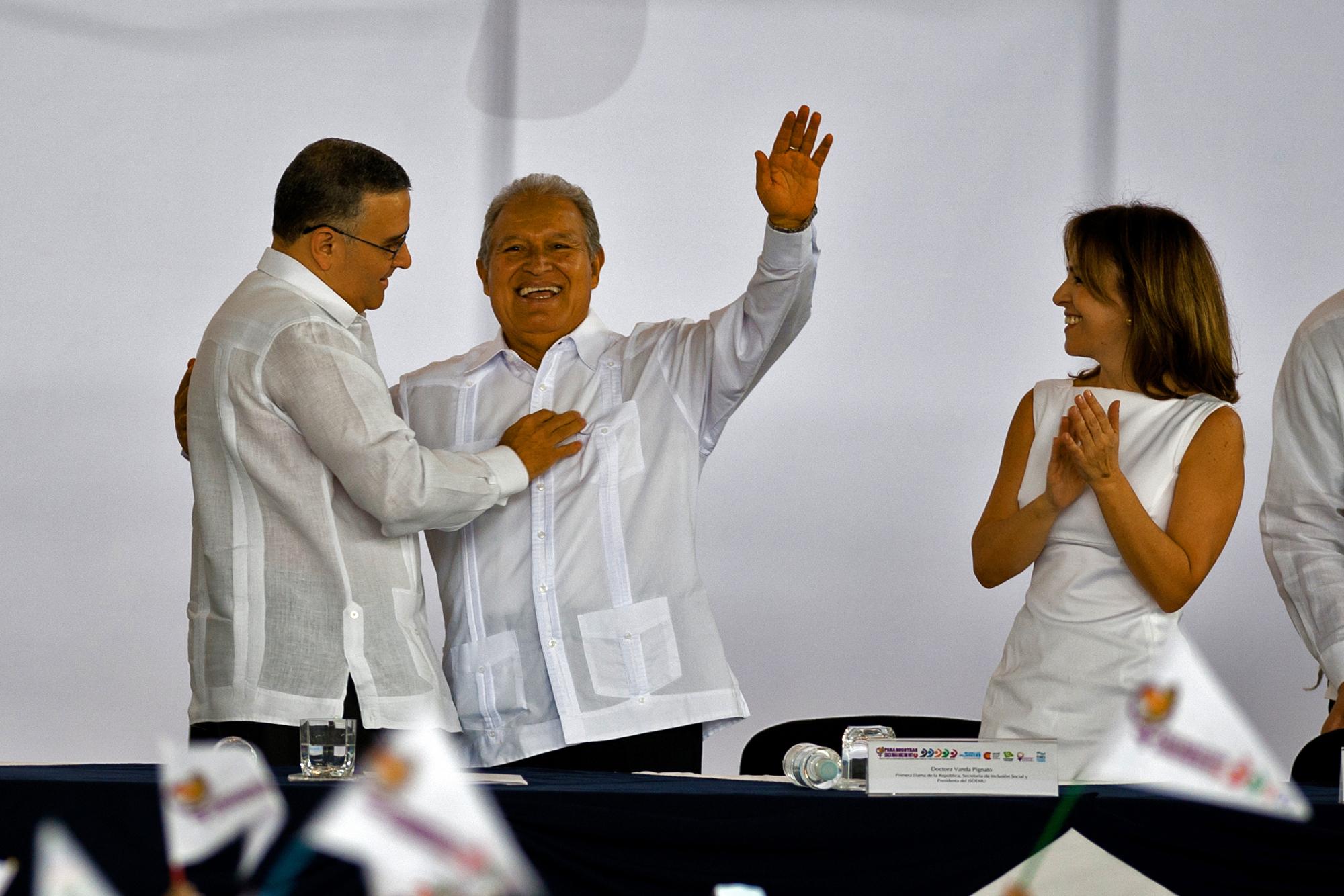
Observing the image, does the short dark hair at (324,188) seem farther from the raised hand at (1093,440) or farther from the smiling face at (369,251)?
the raised hand at (1093,440)

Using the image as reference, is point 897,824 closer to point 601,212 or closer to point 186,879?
point 186,879

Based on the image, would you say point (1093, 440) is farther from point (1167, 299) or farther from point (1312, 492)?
point (1312, 492)

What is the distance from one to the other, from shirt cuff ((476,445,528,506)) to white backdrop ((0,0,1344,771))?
5.11 ft

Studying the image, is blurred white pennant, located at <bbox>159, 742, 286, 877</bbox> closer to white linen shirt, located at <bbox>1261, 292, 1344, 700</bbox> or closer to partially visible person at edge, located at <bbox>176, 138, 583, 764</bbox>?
partially visible person at edge, located at <bbox>176, 138, 583, 764</bbox>

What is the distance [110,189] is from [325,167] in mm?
1723

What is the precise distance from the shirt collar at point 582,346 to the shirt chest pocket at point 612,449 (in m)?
0.12

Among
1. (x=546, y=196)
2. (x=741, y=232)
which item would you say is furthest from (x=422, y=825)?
(x=741, y=232)

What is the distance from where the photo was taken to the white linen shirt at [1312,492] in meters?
2.29

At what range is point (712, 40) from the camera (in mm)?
3895

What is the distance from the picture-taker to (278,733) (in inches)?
83.2

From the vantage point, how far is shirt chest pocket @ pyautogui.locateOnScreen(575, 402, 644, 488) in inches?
97.0

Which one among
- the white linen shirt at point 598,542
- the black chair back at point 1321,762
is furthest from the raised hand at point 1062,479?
the white linen shirt at point 598,542

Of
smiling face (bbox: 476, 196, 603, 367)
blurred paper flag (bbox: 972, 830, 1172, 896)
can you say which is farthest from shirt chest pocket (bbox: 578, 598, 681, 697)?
blurred paper flag (bbox: 972, 830, 1172, 896)

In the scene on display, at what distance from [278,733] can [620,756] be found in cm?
55
